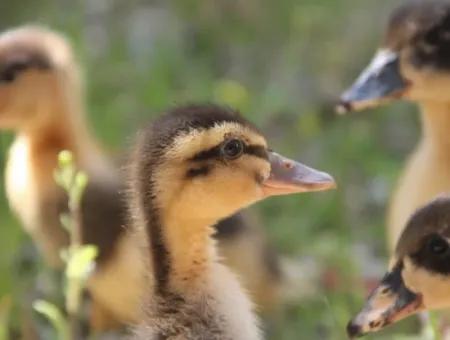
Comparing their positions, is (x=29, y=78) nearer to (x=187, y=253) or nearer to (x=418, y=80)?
(x=418, y=80)

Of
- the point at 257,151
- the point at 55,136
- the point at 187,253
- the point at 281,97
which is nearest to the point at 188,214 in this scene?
the point at 187,253

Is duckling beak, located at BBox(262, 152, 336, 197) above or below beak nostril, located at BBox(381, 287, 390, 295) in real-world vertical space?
above

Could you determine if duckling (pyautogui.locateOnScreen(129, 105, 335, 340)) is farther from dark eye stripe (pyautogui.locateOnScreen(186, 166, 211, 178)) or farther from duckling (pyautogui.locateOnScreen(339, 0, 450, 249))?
duckling (pyautogui.locateOnScreen(339, 0, 450, 249))

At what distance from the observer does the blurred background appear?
12.5 ft

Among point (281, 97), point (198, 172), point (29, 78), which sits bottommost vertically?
point (198, 172)

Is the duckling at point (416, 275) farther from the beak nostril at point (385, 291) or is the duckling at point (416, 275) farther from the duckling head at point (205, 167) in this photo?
the duckling head at point (205, 167)

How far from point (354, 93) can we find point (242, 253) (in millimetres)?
502

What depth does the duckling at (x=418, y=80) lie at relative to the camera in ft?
11.0

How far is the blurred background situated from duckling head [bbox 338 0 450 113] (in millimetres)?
499

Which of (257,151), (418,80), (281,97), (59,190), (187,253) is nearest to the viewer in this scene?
(187,253)

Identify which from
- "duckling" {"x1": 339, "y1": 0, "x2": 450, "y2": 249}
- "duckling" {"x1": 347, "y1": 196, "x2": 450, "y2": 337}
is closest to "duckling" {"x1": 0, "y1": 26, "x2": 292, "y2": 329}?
"duckling" {"x1": 339, "y1": 0, "x2": 450, "y2": 249}

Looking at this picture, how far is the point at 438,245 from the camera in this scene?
2580mm

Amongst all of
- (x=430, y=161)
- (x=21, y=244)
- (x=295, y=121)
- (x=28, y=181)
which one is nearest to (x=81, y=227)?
(x=28, y=181)

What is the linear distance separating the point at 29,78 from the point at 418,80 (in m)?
0.96
